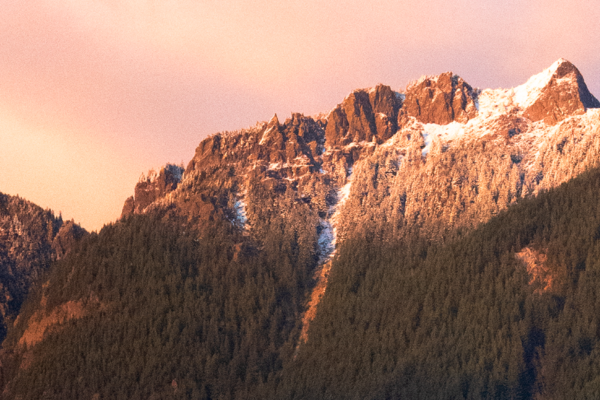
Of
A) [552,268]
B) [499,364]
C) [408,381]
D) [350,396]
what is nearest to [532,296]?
[552,268]

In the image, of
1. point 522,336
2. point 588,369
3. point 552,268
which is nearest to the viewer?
point 588,369

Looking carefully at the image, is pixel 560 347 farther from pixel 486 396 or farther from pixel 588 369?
pixel 486 396

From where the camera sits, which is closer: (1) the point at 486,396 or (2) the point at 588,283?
(1) the point at 486,396

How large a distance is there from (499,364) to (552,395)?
14499 millimetres

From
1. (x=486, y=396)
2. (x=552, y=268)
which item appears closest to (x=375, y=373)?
(x=486, y=396)

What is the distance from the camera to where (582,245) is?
7859 inches

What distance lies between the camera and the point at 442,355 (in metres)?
189

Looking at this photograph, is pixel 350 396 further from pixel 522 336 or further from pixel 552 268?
pixel 552 268

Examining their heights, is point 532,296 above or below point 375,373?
above

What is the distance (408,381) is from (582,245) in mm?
64327

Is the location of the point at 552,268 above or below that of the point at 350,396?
above

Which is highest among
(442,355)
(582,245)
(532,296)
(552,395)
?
(582,245)

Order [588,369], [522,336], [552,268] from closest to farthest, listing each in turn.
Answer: [588,369] → [522,336] → [552,268]

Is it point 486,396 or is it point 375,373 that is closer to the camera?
point 486,396
